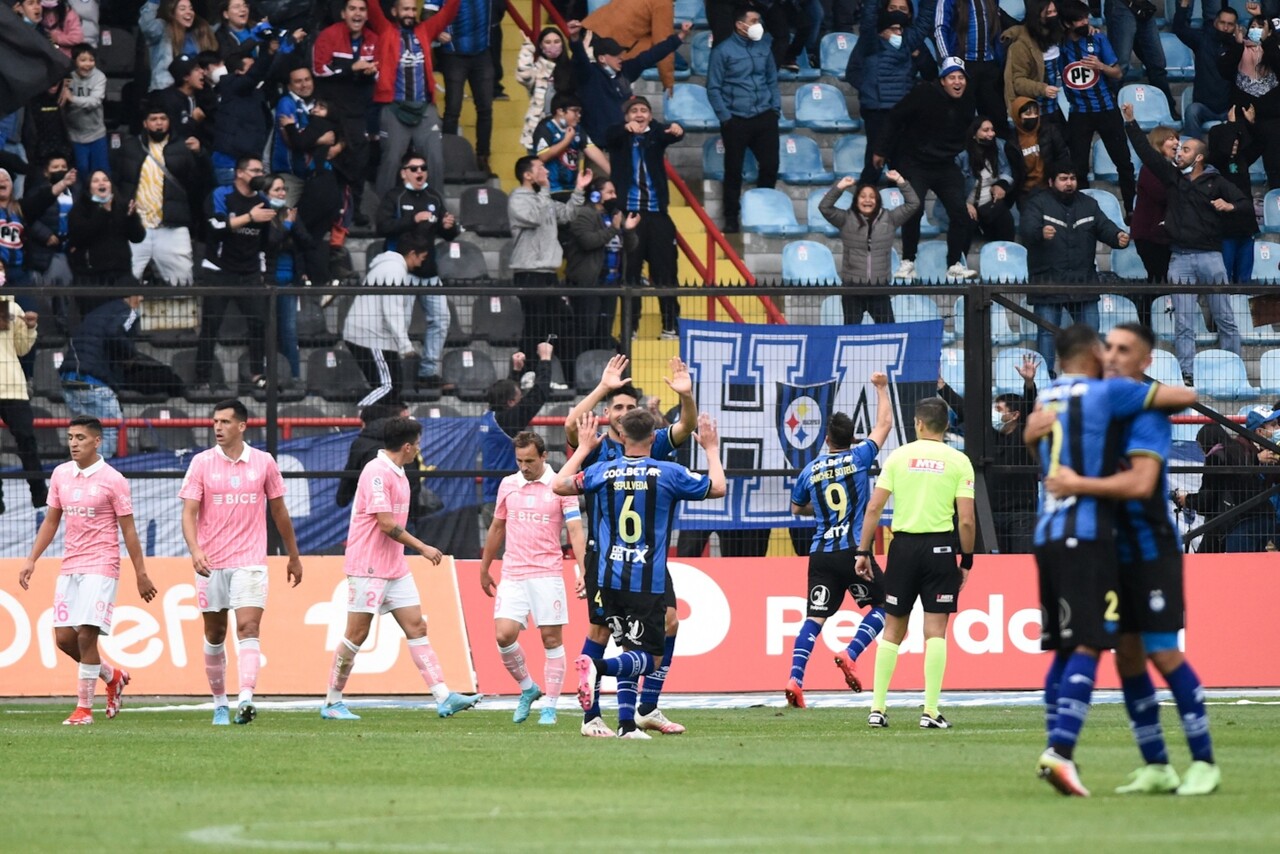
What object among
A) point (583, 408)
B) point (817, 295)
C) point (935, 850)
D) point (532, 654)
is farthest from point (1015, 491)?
point (935, 850)

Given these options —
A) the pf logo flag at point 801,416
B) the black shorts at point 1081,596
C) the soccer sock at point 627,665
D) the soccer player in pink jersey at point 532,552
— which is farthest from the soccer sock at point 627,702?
the pf logo flag at point 801,416

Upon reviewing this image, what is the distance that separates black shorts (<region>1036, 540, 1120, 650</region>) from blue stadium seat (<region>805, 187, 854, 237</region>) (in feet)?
53.0

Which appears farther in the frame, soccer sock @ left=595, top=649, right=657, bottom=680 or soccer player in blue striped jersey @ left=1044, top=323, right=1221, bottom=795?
soccer sock @ left=595, top=649, right=657, bottom=680

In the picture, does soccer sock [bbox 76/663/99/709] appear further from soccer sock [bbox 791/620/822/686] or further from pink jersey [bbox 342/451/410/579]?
soccer sock [bbox 791/620/822/686]

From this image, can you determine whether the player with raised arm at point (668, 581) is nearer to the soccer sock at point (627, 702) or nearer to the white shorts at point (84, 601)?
the soccer sock at point (627, 702)

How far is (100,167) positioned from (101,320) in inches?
166

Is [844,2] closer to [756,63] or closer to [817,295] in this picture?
[756,63]

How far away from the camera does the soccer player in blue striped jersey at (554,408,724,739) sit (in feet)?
41.8

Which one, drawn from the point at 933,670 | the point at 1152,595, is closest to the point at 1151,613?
the point at 1152,595

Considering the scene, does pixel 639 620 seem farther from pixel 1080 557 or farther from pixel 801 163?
pixel 801 163

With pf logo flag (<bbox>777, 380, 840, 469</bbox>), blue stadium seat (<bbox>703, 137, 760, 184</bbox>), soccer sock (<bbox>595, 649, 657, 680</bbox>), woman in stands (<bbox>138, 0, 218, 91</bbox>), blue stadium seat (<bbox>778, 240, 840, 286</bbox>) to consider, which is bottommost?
soccer sock (<bbox>595, 649, 657, 680</bbox>)

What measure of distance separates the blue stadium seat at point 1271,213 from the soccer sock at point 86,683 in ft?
55.3

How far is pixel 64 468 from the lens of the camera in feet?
52.3

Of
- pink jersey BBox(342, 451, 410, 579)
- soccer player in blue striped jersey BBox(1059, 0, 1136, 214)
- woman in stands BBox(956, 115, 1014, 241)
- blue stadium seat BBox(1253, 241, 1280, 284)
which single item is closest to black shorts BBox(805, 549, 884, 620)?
pink jersey BBox(342, 451, 410, 579)
